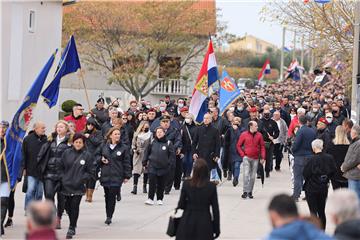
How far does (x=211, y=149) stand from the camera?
62.8ft

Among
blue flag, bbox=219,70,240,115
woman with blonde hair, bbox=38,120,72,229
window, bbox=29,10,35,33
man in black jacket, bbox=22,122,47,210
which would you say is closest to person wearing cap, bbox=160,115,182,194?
blue flag, bbox=219,70,240,115

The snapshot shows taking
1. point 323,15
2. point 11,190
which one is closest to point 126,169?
point 11,190

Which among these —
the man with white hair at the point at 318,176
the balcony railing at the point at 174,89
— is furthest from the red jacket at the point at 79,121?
the balcony railing at the point at 174,89

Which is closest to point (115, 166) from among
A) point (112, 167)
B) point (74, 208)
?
point (112, 167)

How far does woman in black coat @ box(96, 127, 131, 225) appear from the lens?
14.9 m

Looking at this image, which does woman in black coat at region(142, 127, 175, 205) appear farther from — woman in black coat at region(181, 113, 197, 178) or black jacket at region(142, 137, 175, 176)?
woman in black coat at region(181, 113, 197, 178)

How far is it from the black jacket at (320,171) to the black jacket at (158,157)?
4.05m

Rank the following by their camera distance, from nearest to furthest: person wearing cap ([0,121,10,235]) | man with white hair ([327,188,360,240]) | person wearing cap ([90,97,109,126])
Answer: man with white hair ([327,188,360,240]) < person wearing cap ([0,121,10,235]) < person wearing cap ([90,97,109,126])

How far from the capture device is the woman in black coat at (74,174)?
13523 mm

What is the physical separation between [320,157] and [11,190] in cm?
456

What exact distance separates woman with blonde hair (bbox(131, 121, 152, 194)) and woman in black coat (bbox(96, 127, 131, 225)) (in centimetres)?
398

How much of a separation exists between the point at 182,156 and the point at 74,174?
651cm

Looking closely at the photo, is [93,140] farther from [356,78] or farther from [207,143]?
[356,78]

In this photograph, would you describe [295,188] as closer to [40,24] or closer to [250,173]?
[250,173]
